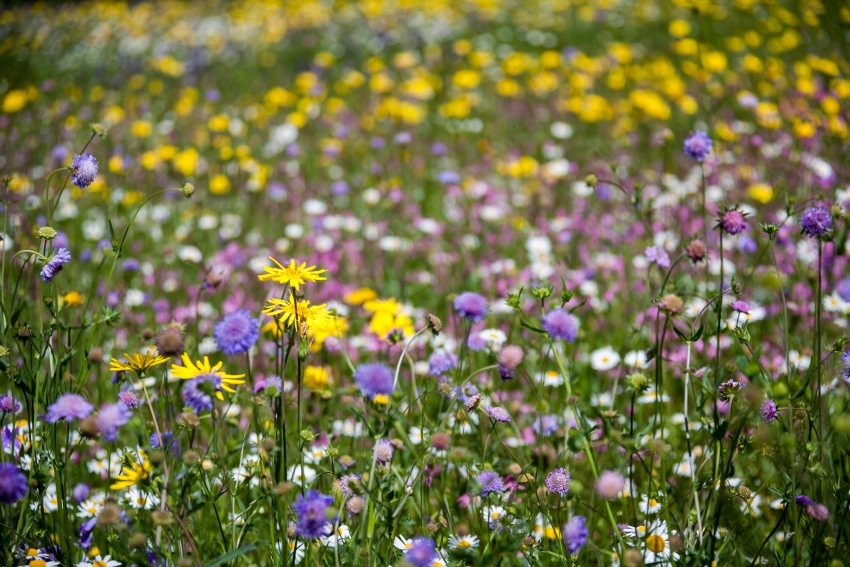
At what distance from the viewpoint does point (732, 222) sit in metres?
1.38

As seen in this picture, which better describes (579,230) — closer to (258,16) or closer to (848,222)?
(848,222)

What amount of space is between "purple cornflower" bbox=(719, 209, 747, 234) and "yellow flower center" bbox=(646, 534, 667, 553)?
2.13ft

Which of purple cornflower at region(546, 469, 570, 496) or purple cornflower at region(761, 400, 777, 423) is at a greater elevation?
purple cornflower at region(761, 400, 777, 423)

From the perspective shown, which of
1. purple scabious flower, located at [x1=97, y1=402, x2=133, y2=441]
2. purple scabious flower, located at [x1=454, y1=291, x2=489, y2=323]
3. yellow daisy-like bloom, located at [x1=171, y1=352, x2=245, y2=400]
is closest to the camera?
purple scabious flower, located at [x1=97, y1=402, x2=133, y2=441]

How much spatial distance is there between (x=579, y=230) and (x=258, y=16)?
26.8 ft

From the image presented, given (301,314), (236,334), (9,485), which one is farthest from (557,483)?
(9,485)

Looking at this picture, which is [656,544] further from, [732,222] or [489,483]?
[732,222]

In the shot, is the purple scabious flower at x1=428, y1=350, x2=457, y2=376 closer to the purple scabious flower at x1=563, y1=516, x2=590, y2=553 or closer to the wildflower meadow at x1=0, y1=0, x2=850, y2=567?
the wildflower meadow at x1=0, y1=0, x2=850, y2=567

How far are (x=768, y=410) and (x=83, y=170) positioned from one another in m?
1.51

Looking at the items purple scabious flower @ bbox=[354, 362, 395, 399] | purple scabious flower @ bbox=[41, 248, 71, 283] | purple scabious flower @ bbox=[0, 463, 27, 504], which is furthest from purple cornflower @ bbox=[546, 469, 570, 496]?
purple scabious flower @ bbox=[41, 248, 71, 283]

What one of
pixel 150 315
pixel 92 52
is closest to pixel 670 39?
pixel 150 315

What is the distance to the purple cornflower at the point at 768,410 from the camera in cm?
127

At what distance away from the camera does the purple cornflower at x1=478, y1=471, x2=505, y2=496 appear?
1273 millimetres

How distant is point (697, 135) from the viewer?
1647 mm
